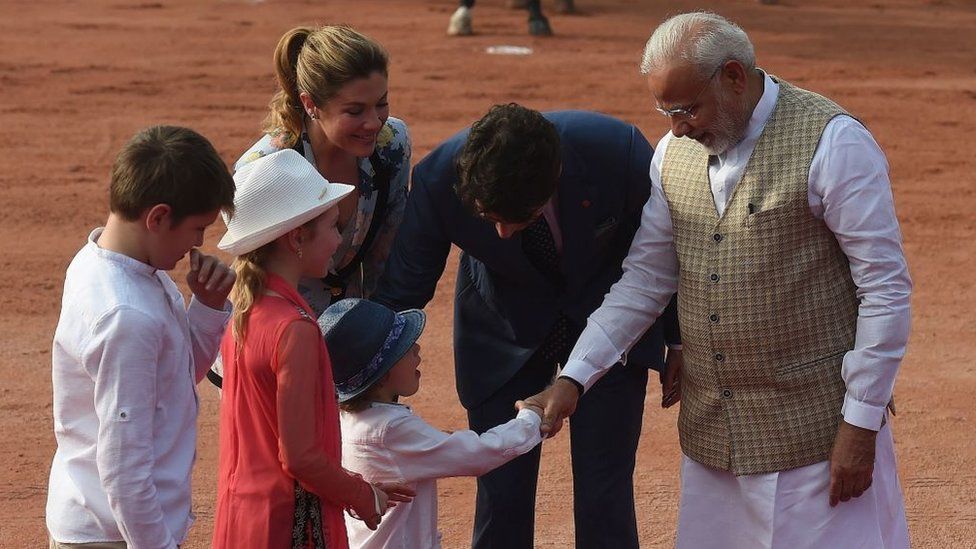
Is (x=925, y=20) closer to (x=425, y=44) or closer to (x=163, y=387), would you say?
(x=425, y=44)

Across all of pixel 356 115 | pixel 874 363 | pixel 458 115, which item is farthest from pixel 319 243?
pixel 458 115

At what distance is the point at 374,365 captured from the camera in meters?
3.68

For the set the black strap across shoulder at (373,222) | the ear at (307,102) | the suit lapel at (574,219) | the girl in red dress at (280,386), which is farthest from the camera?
the black strap across shoulder at (373,222)

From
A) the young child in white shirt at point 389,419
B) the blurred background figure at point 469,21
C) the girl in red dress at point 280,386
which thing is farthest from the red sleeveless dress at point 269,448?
the blurred background figure at point 469,21

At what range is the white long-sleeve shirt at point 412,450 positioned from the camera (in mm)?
3707

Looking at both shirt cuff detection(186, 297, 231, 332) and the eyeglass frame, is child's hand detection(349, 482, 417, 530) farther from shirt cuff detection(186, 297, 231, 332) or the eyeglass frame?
the eyeglass frame

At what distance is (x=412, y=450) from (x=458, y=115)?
9.80 metres

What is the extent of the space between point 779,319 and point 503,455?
819 millimetres

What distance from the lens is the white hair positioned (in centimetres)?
349

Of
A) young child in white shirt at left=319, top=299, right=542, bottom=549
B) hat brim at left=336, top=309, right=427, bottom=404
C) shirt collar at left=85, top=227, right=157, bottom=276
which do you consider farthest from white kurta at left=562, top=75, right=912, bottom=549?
shirt collar at left=85, top=227, right=157, bottom=276

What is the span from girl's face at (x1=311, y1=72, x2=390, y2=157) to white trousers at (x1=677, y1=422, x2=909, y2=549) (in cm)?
135

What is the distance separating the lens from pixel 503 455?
3.76 meters

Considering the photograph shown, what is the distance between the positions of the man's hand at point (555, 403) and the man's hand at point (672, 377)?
43 centimetres

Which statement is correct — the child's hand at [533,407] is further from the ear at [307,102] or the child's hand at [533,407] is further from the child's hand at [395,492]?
the ear at [307,102]
